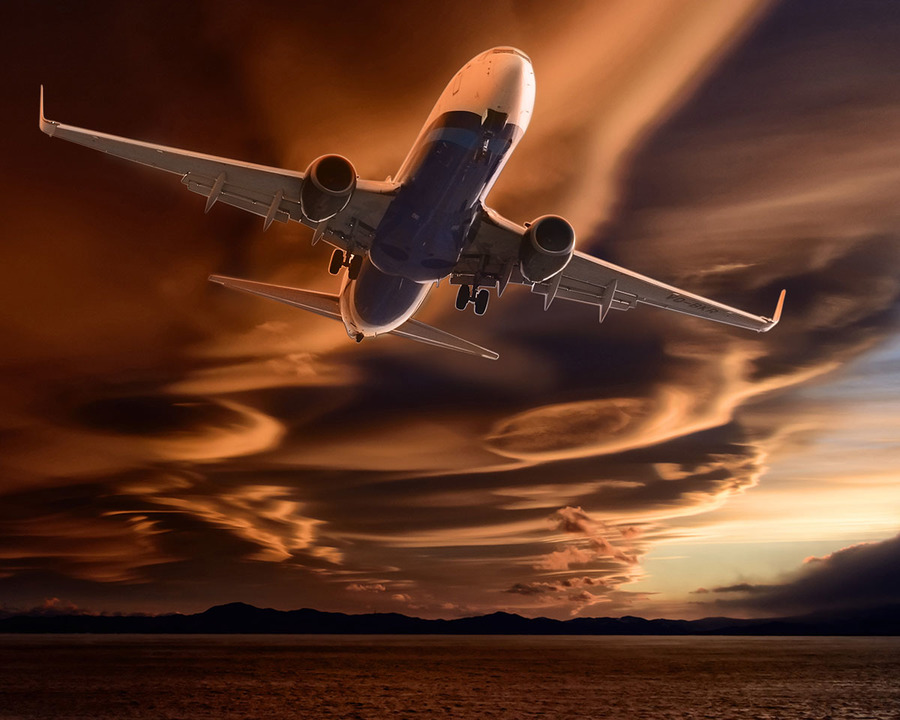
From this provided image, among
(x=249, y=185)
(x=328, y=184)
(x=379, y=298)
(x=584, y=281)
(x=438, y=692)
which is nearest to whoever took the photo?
(x=328, y=184)

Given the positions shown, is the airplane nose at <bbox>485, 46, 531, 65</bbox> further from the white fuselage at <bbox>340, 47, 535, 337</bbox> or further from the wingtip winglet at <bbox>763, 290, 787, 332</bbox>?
the wingtip winglet at <bbox>763, 290, 787, 332</bbox>

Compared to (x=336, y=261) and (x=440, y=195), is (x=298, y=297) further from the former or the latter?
(x=440, y=195)

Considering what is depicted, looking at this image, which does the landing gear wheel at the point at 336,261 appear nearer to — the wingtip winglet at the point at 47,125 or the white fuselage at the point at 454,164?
the white fuselage at the point at 454,164

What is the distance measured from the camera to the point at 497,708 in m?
66.8

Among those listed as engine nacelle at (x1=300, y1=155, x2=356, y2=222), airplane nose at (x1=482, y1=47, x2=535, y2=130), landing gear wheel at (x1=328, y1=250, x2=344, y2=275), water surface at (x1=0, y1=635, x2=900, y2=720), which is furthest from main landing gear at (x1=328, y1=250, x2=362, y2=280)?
water surface at (x1=0, y1=635, x2=900, y2=720)

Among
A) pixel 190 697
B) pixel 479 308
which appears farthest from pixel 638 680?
pixel 479 308

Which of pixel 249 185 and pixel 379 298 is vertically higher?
pixel 249 185

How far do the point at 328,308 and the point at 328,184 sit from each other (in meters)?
12.1

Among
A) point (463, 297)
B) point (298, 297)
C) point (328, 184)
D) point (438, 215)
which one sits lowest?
point (438, 215)

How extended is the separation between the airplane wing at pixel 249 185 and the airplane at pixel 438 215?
0.14ft

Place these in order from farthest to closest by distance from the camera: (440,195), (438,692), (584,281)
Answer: (438,692) < (584,281) < (440,195)

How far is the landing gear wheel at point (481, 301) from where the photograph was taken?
3225cm

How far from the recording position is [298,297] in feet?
120

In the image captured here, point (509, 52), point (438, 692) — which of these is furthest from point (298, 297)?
point (438, 692)
